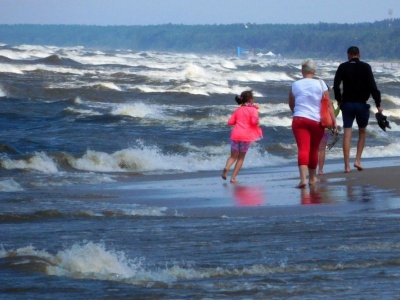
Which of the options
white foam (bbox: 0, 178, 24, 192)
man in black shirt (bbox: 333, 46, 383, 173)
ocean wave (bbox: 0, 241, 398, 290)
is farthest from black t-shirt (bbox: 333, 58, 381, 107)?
ocean wave (bbox: 0, 241, 398, 290)

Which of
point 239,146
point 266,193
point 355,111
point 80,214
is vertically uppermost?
point 355,111

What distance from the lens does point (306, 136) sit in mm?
10805

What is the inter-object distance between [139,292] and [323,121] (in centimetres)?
518

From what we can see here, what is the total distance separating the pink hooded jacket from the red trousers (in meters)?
2.04

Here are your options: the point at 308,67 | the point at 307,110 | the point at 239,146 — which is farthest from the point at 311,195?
the point at 239,146

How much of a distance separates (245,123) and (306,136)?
2.19 m

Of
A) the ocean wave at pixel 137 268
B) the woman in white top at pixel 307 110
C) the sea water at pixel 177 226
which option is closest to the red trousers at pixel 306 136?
the woman in white top at pixel 307 110

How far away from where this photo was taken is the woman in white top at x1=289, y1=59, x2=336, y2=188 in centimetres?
1066

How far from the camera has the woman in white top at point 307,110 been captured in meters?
10.7

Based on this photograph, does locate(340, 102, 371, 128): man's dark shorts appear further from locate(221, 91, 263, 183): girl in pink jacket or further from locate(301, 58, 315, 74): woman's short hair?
locate(301, 58, 315, 74): woman's short hair

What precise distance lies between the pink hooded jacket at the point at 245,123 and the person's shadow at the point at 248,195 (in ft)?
3.22

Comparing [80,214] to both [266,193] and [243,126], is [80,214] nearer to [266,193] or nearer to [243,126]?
[266,193]

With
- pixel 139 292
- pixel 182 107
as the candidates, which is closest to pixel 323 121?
pixel 139 292

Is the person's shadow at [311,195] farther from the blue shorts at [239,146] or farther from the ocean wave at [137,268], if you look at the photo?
the ocean wave at [137,268]
